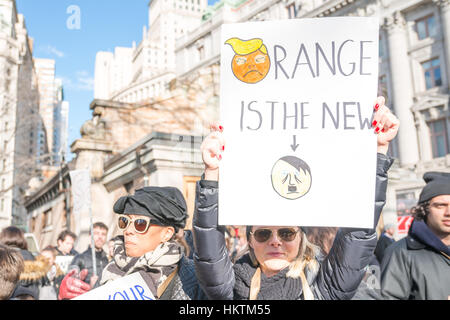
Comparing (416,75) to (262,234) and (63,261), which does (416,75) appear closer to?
(63,261)

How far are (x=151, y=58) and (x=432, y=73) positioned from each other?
10648 centimetres

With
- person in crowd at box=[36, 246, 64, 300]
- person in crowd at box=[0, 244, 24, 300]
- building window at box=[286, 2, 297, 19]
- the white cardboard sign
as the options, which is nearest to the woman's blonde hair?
the white cardboard sign

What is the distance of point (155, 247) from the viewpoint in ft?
8.09

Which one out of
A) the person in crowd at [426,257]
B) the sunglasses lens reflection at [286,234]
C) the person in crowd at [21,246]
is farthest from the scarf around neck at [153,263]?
the person in crowd at [21,246]

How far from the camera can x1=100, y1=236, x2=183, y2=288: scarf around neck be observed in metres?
2.34

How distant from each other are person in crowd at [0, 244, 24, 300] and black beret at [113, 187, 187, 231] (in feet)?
2.20

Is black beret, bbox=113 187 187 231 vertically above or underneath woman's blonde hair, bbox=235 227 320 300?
above

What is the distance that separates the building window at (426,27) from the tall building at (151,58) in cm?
6573

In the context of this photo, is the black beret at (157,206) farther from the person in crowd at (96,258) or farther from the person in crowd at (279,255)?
the person in crowd at (96,258)

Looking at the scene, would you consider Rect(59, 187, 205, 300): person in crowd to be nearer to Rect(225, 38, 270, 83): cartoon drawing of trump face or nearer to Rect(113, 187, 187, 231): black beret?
Rect(113, 187, 187, 231): black beret

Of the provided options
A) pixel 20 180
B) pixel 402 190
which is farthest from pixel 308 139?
pixel 20 180

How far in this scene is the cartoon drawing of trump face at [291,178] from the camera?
6.75 ft

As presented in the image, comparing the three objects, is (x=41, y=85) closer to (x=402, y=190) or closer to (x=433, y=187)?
(x=402, y=190)

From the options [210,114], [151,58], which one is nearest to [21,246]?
[210,114]
